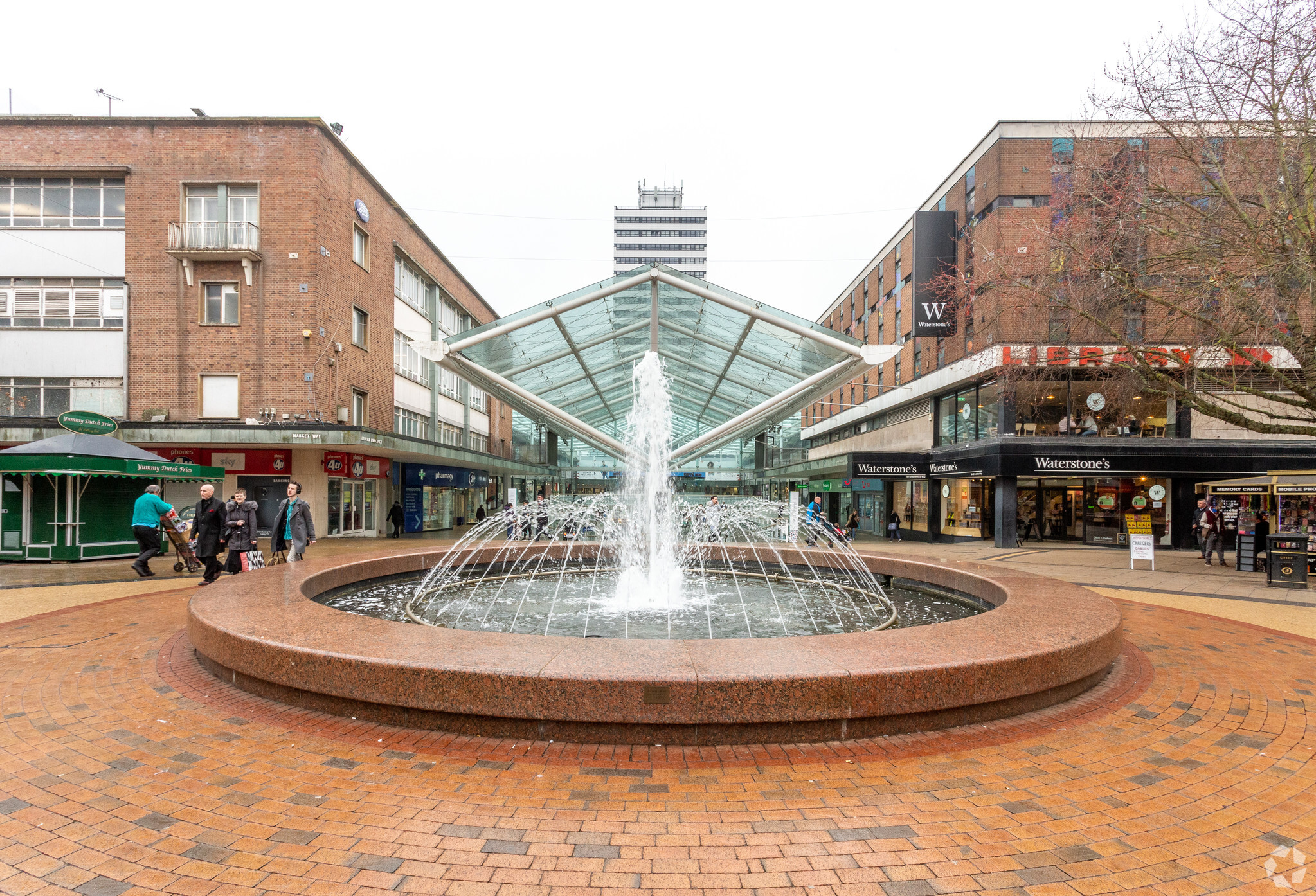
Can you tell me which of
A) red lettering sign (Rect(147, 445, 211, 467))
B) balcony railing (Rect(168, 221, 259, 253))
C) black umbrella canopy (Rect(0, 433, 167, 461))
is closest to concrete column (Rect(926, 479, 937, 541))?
black umbrella canopy (Rect(0, 433, 167, 461))

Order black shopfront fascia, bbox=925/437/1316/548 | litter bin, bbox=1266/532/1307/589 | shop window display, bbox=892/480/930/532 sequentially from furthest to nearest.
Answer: shop window display, bbox=892/480/930/532, black shopfront fascia, bbox=925/437/1316/548, litter bin, bbox=1266/532/1307/589

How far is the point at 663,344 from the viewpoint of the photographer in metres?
20.3

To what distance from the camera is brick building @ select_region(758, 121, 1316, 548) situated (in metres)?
22.4

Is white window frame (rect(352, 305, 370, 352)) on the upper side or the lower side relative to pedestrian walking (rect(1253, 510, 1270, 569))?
upper

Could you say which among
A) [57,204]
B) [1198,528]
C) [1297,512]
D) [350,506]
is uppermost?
[57,204]

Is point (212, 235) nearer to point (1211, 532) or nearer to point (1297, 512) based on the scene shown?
point (1211, 532)

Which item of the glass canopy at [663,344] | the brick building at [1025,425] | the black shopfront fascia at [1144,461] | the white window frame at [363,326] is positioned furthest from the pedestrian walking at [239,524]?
the black shopfront fascia at [1144,461]

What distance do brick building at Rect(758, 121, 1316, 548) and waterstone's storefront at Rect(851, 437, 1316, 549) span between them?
5 centimetres

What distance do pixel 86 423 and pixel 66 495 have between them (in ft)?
8.45

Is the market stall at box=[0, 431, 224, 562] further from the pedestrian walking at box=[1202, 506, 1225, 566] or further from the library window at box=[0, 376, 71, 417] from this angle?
the pedestrian walking at box=[1202, 506, 1225, 566]

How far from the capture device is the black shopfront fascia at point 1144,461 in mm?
22641

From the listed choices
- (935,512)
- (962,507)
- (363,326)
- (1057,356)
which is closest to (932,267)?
(1057,356)

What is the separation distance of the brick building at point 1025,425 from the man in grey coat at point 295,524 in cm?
1831

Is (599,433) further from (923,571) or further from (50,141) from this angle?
(50,141)
